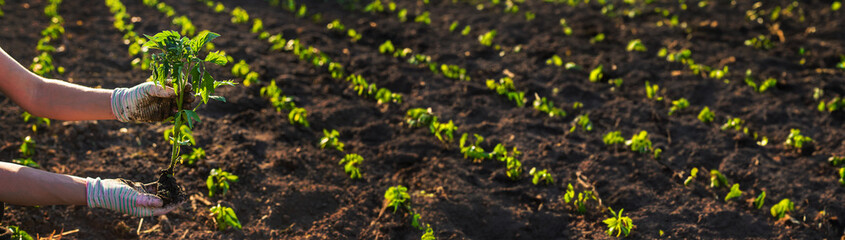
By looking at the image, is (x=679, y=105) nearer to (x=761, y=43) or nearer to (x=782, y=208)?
(x=782, y=208)

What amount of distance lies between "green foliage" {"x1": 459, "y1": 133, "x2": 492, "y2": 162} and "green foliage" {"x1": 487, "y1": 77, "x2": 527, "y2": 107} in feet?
2.82

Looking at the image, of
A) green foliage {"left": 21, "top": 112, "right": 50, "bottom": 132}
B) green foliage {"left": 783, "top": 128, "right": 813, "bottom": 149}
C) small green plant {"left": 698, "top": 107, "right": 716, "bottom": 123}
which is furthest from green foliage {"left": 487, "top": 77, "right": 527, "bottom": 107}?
green foliage {"left": 21, "top": 112, "right": 50, "bottom": 132}

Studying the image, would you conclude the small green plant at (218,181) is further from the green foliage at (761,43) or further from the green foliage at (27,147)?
the green foliage at (761,43)

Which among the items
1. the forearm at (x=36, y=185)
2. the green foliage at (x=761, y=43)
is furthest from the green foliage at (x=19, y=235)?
the green foliage at (x=761, y=43)

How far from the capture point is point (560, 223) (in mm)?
3643

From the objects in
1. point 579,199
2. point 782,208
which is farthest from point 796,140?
point 579,199

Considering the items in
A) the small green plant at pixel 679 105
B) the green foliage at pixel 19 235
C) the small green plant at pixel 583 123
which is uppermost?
the green foliage at pixel 19 235

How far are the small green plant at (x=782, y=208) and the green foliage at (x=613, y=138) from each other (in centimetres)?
103

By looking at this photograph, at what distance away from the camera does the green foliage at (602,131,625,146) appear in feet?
14.4

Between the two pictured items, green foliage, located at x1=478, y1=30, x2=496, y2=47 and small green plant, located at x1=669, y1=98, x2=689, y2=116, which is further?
green foliage, located at x1=478, y1=30, x2=496, y2=47

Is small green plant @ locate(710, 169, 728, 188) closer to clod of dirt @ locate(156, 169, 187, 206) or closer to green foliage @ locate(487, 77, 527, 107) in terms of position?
green foliage @ locate(487, 77, 527, 107)

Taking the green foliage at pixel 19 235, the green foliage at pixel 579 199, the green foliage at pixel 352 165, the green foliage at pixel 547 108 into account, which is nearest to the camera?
the green foliage at pixel 19 235

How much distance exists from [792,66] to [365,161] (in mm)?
4114

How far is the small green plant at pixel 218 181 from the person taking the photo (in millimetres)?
3549
